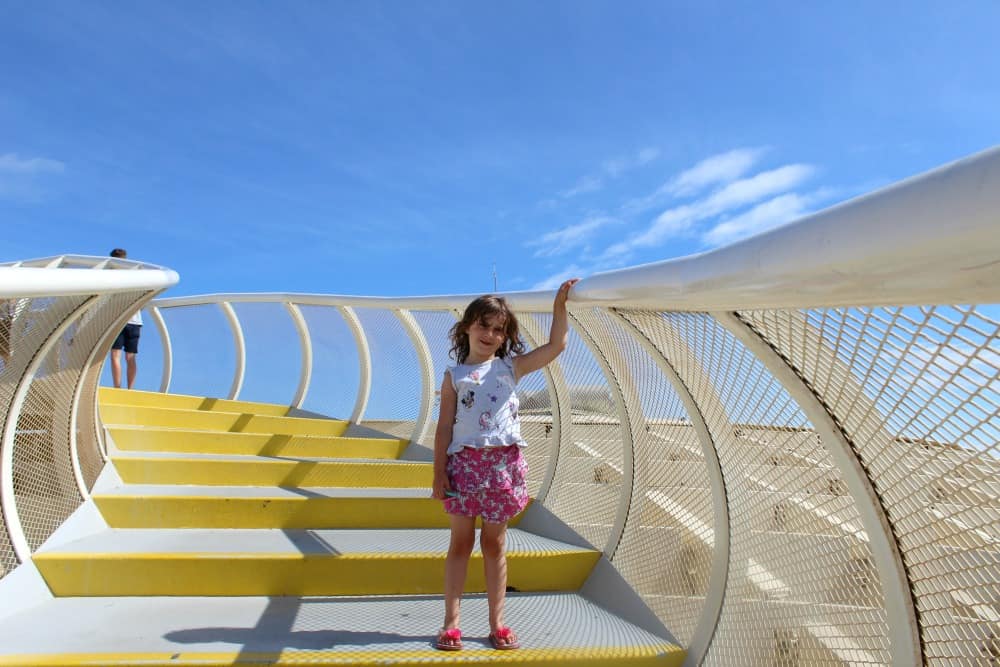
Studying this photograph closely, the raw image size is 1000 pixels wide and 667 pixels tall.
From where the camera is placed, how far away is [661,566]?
8.68ft

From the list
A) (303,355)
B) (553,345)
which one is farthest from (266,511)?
(303,355)

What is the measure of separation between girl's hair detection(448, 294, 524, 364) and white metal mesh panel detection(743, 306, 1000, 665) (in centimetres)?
122

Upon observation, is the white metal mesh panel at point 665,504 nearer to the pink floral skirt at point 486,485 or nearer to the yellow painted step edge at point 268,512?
the pink floral skirt at point 486,485

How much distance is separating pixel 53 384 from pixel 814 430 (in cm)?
319

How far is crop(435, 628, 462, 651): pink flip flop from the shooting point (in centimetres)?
233

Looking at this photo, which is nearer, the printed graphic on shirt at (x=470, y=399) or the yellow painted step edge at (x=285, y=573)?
the printed graphic on shirt at (x=470, y=399)

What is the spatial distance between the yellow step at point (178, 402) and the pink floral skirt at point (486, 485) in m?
3.59

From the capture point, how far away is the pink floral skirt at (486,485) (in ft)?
7.77

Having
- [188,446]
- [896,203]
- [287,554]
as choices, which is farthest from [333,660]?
[188,446]

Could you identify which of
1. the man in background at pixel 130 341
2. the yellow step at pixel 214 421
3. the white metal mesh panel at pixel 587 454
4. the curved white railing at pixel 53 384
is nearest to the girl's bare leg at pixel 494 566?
the white metal mesh panel at pixel 587 454

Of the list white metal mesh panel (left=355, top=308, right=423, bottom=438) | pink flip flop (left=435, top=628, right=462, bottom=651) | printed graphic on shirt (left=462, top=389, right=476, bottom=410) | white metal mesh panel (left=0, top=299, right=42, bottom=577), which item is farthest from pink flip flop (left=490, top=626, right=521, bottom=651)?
white metal mesh panel (left=355, top=308, right=423, bottom=438)

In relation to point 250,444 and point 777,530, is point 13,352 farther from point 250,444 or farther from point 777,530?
point 777,530

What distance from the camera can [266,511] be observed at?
369cm

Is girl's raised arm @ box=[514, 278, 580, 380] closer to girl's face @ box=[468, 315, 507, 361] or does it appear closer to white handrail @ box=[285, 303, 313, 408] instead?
girl's face @ box=[468, 315, 507, 361]
